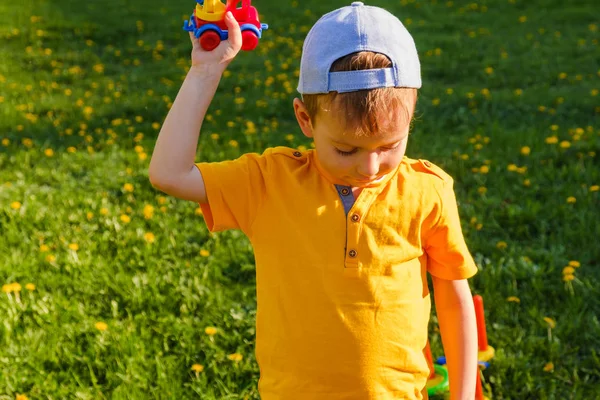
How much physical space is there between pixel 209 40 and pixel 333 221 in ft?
1.64

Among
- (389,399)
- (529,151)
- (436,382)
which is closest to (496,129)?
(529,151)

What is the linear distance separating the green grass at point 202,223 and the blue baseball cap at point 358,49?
1.68m

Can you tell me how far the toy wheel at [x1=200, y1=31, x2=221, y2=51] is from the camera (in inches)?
58.9

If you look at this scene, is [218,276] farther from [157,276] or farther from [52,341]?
[52,341]

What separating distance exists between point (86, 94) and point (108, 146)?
1763 millimetres

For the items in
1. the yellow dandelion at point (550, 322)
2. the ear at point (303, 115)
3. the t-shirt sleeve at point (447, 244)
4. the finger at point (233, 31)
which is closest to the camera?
the finger at point (233, 31)

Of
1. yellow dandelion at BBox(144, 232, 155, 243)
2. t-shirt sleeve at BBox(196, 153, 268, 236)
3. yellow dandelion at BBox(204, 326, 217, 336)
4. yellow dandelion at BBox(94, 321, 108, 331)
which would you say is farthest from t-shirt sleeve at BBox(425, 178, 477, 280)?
yellow dandelion at BBox(144, 232, 155, 243)

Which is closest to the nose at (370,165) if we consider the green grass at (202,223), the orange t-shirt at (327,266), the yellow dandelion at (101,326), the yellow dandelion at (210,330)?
the orange t-shirt at (327,266)

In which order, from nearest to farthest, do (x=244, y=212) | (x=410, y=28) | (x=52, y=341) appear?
1. (x=244, y=212)
2. (x=52, y=341)
3. (x=410, y=28)

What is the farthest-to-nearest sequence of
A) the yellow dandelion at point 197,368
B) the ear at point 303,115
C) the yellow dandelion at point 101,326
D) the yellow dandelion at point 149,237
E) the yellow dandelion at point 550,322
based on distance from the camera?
1. the yellow dandelion at point 149,237
2. the yellow dandelion at point 550,322
3. the yellow dandelion at point 101,326
4. the yellow dandelion at point 197,368
5. the ear at point 303,115

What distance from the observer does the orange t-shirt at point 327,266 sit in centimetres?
167

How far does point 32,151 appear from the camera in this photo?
516 cm

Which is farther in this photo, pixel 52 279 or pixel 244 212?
pixel 52 279

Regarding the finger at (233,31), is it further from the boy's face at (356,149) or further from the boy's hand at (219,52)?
the boy's face at (356,149)
